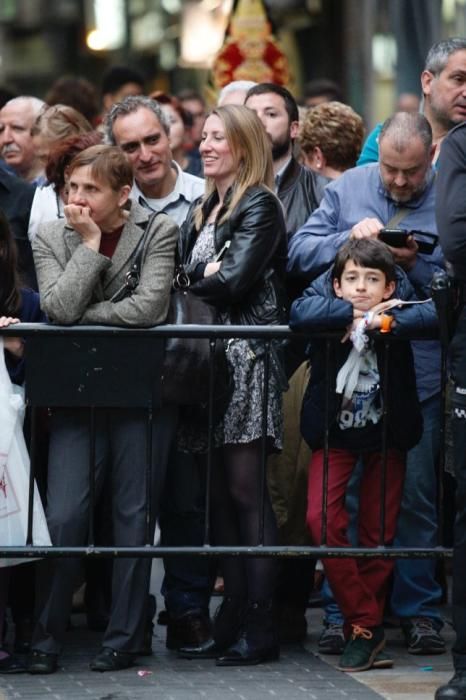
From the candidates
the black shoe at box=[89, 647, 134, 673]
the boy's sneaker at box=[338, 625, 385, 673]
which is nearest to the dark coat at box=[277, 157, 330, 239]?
the boy's sneaker at box=[338, 625, 385, 673]

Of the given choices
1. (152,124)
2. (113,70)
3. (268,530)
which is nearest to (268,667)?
(268,530)

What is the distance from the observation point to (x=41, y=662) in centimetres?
710

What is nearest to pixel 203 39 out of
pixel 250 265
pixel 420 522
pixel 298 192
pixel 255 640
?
pixel 298 192

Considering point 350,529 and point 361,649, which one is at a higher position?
point 350,529

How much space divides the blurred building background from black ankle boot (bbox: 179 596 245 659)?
8.95m

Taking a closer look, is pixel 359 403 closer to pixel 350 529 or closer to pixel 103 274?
pixel 350 529

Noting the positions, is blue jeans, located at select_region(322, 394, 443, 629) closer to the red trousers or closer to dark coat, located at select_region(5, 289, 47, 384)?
the red trousers

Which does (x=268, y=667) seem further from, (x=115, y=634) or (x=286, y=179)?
(x=286, y=179)

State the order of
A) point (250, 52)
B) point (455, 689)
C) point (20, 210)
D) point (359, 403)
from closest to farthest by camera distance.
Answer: point (455, 689) → point (359, 403) → point (20, 210) → point (250, 52)

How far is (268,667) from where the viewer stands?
7246mm

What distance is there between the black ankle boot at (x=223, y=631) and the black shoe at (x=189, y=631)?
0.19 feet

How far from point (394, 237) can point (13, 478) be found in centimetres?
183

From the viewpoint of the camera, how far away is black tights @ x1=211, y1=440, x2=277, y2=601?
7246mm

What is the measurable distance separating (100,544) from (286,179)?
200cm
